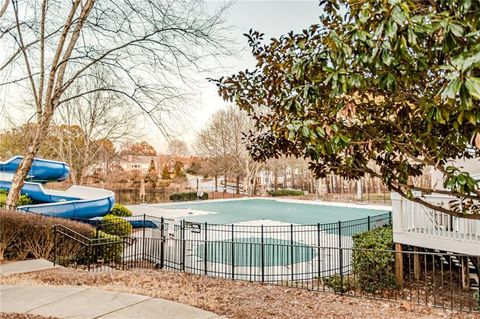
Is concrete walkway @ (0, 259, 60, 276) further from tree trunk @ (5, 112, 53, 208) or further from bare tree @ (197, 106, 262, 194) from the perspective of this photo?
bare tree @ (197, 106, 262, 194)

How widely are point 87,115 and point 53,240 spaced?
18.5 meters

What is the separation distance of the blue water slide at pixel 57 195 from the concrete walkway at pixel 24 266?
16.6 ft

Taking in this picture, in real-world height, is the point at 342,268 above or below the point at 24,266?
below

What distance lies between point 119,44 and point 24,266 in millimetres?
6214

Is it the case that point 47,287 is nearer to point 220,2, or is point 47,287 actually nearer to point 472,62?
point 472,62

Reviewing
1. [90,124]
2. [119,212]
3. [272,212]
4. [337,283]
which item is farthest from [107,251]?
[90,124]

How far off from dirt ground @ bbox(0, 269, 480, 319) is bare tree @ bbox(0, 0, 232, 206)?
487 centimetres

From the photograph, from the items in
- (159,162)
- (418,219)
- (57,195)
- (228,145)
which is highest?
(228,145)

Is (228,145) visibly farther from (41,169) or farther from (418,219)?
(418,219)

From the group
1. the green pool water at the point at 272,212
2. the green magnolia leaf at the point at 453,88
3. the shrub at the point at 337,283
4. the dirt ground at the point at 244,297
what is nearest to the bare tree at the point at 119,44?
the dirt ground at the point at 244,297

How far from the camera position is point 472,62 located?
145 cm

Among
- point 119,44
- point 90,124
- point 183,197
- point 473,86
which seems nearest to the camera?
point 473,86

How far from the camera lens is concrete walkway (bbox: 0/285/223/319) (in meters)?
3.79

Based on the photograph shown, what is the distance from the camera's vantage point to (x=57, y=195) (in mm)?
14539
